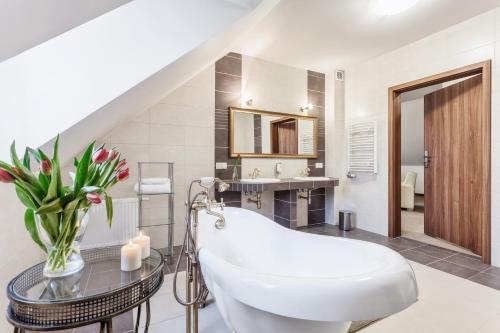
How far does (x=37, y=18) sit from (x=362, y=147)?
12.0 feet

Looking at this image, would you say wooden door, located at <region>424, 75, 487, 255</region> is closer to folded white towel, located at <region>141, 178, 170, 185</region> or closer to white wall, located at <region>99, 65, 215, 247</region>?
white wall, located at <region>99, 65, 215, 247</region>

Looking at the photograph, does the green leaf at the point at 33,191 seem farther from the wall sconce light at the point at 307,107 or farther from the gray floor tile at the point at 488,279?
the wall sconce light at the point at 307,107

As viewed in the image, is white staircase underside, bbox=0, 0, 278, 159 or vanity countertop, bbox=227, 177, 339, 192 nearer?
white staircase underside, bbox=0, 0, 278, 159

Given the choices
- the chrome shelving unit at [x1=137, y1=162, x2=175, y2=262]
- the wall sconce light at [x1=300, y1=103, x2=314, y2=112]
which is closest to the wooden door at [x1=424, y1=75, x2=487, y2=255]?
the wall sconce light at [x1=300, y1=103, x2=314, y2=112]

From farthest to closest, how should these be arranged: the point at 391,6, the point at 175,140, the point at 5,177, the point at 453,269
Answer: the point at 175,140
the point at 453,269
the point at 391,6
the point at 5,177

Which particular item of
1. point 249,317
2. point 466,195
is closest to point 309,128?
point 466,195

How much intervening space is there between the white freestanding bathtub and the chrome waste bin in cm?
221

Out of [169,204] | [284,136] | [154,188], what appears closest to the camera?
[154,188]

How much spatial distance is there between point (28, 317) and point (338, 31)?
127 inches

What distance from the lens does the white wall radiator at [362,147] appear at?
11.2 feet

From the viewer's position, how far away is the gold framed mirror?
3.29 m

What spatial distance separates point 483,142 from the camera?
2436 mm

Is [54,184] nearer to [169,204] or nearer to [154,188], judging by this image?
[154,188]

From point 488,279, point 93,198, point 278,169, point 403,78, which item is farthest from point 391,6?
point 93,198
